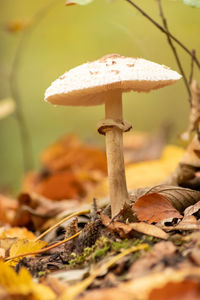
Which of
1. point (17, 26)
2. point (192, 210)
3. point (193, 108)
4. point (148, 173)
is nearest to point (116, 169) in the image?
point (192, 210)

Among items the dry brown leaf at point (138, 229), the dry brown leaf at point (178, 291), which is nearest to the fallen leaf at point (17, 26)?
the dry brown leaf at point (138, 229)

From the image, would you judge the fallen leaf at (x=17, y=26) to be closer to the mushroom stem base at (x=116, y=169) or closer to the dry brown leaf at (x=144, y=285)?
the mushroom stem base at (x=116, y=169)

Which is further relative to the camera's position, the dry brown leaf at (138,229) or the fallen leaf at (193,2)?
the fallen leaf at (193,2)

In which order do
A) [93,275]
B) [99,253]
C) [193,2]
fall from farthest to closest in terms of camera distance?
[193,2]
[99,253]
[93,275]

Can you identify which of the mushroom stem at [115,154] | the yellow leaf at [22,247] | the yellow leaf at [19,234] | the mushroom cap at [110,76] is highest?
the mushroom cap at [110,76]

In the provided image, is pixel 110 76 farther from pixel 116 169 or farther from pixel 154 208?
pixel 154 208

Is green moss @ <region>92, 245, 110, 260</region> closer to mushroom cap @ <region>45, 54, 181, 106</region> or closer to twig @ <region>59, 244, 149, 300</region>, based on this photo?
twig @ <region>59, 244, 149, 300</region>
